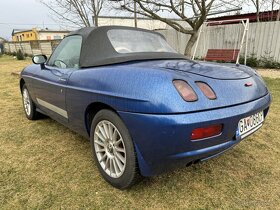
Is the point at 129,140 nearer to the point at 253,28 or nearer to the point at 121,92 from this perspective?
the point at 121,92

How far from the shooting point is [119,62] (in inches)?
98.6

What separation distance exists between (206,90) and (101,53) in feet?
4.10

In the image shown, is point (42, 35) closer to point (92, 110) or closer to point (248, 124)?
point (92, 110)

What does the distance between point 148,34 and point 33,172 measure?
6.94 ft

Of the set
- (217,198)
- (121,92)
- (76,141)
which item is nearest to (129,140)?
(121,92)

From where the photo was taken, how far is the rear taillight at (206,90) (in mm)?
1939

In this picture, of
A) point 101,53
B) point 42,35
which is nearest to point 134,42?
point 101,53

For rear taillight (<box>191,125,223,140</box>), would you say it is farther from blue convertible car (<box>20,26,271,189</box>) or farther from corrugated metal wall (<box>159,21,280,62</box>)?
corrugated metal wall (<box>159,21,280,62</box>)

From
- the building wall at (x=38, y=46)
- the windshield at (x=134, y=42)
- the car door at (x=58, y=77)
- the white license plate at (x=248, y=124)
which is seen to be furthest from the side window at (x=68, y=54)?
the building wall at (x=38, y=46)

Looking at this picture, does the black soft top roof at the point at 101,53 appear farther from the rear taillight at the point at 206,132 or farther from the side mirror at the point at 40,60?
the rear taillight at the point at 206,132

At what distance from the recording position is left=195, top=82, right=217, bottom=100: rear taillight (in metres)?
1.94

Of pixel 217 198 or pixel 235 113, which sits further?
pixel 217 198

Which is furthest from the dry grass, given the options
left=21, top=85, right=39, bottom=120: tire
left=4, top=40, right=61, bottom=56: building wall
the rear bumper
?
left=4, top=40, right=61, bottom=56: building wall

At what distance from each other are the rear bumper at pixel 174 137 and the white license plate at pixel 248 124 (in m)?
0.07
